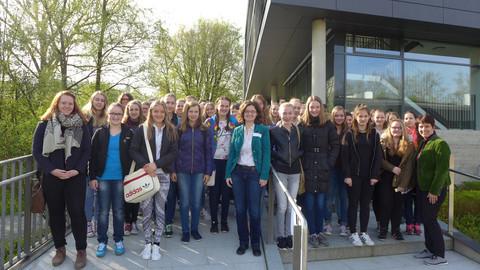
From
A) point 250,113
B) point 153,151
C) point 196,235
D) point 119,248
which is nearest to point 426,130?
point 250,113

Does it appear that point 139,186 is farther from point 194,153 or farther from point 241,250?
point 241,250

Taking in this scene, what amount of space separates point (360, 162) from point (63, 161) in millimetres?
3859

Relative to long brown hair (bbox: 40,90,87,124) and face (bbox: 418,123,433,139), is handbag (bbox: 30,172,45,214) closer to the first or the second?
long brown hair (bbox: 40,90,87,124)

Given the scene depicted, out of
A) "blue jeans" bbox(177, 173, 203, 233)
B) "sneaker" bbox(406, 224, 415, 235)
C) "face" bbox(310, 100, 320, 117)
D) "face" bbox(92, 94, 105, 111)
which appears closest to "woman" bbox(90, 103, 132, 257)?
"face" bbox(92, 94, 105, 111)

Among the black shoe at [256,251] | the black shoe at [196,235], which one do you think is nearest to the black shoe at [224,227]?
the black shoe at [196,235]

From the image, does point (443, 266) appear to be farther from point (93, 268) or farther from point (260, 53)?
point (260, 53)

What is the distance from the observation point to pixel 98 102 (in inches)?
183

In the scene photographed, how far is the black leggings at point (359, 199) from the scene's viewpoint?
512 centimetres

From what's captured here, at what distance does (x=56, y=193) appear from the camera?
3.88 metres

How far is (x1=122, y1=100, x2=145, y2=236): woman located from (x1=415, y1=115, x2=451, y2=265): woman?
13.4 ft

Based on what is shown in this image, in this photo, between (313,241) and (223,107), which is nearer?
(313,241)

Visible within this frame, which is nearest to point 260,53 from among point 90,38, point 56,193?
point 90,38

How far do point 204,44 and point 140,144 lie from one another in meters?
26.3

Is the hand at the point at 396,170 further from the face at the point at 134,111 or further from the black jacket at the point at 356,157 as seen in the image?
the face at the point at 134,111
